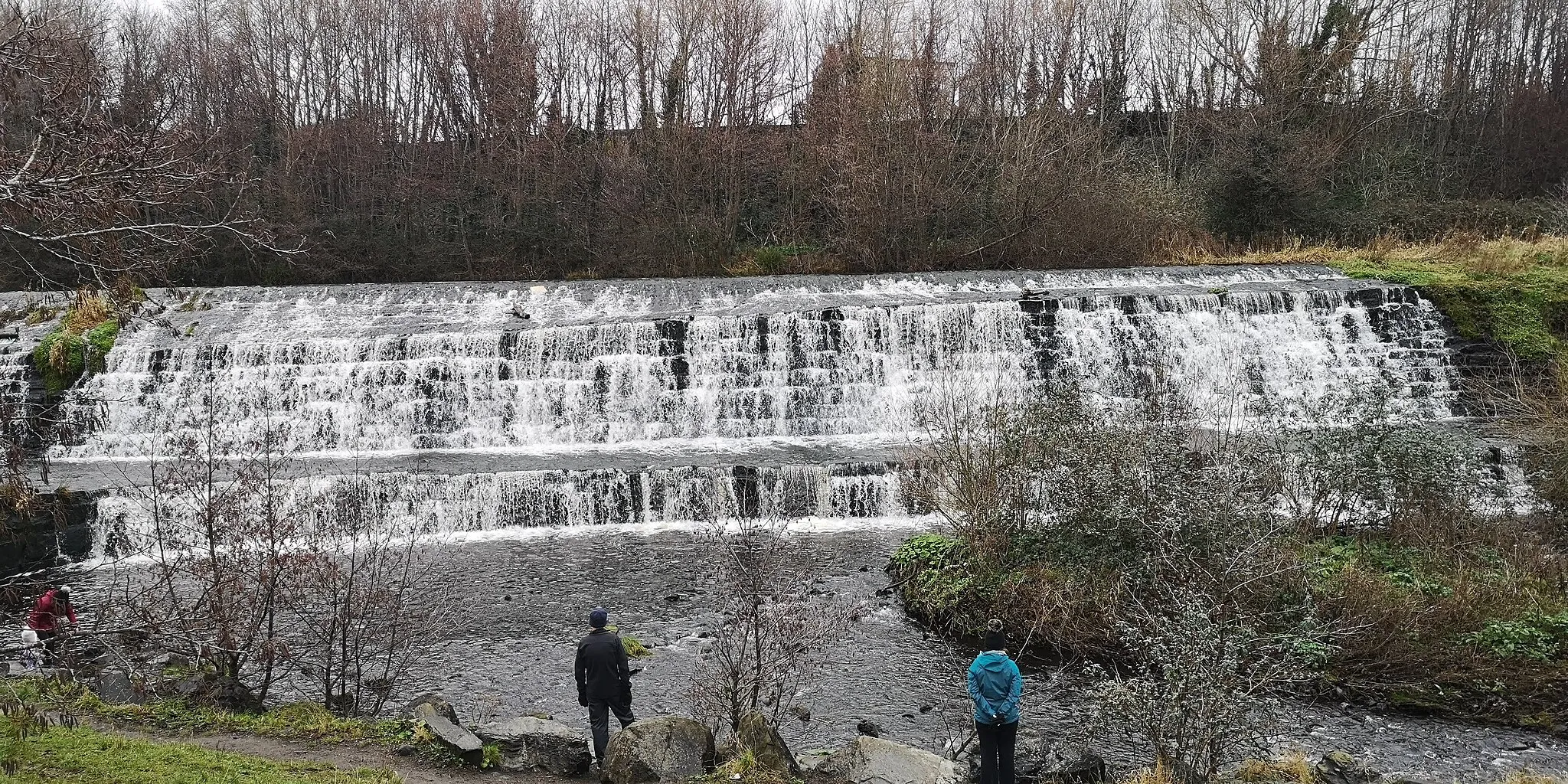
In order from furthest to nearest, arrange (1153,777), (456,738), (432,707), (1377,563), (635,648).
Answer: (1377,563) < (635,648) < (432,707) < (456,738) < (1153,777)

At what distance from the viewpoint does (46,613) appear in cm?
1098

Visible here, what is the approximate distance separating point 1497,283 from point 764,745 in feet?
78.0

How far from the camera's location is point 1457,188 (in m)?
36.4

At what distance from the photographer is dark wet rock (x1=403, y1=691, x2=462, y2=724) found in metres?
9.70

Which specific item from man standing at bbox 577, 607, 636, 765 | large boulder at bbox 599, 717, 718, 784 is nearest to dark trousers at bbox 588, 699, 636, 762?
man standing at bbox 577, 607, 636, 765

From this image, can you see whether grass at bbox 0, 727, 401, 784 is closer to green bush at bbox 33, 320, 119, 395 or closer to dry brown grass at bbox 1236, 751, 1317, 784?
dry brown grass at bbox 1236, 751, 1317, 784

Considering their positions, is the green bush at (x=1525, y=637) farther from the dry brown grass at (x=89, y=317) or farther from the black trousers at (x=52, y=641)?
the dry brown grass at (x=89, y=317)

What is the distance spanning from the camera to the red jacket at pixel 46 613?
1064 centimetres

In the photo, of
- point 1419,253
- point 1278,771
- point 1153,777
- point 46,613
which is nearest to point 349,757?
point 46,613

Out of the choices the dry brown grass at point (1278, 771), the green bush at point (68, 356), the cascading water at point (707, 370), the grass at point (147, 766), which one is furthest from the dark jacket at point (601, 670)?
the green bush at point (68, 356)

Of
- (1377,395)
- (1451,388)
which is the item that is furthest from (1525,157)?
(1377,395)

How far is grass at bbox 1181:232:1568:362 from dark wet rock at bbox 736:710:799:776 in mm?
22183

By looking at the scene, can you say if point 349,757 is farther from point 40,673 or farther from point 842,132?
point 842,132

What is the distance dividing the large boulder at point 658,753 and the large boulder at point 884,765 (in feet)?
3.53
